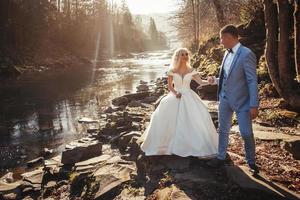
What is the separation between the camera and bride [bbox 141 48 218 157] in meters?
6.44

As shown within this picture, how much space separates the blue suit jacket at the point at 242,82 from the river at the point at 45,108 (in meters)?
7.45

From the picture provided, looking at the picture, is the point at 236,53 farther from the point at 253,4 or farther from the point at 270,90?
the point at 253,4

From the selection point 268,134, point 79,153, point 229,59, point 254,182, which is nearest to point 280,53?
point 268,134

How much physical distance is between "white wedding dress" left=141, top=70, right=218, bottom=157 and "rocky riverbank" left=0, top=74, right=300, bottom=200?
21cm

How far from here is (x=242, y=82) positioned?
5410mm

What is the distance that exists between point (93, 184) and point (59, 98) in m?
15.4

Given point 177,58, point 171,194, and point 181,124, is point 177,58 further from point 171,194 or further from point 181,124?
point 171,194

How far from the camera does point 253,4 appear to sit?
15836 mm

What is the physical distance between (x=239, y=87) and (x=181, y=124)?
1.56m

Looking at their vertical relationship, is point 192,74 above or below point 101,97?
above

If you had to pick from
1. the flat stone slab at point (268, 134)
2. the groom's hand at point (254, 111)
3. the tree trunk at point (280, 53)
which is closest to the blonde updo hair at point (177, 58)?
the tree trunk at point (280, 53)

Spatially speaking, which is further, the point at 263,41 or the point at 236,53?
the point at 263,41

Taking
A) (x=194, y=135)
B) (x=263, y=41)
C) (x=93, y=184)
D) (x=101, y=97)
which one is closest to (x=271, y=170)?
(x=194, y=135)

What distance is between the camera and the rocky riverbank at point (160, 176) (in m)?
5.28
